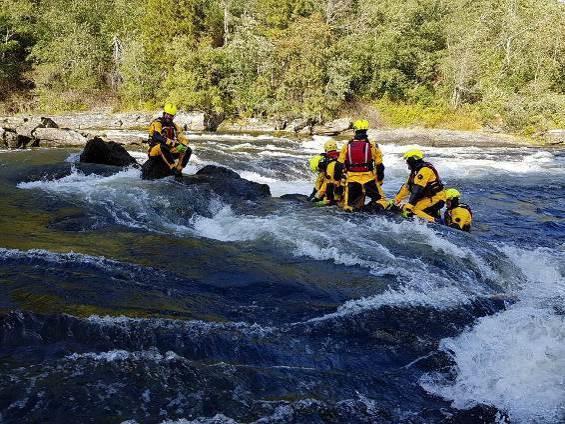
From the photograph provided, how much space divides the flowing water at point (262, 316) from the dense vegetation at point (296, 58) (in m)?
25.4

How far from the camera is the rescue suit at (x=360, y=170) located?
9.67 meters

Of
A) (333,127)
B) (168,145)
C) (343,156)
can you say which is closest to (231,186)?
(168,145)

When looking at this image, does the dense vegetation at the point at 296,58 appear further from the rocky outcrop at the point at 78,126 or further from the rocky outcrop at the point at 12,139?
the rocky outcrop at the point at 12,139

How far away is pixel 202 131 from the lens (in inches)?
1278

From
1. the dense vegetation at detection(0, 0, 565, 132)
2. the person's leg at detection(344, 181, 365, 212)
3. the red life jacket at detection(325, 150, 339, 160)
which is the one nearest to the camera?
the person's leg at detection(344, 181, 365, 212)

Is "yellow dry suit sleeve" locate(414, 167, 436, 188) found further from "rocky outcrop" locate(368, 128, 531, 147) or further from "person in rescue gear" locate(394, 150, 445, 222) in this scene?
"rocky outcrop" locate(368, 128, 531, 147)

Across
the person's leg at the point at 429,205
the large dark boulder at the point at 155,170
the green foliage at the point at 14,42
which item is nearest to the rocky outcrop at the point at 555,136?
the person's leg at the point at 429,205

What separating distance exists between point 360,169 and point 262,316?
4.77m

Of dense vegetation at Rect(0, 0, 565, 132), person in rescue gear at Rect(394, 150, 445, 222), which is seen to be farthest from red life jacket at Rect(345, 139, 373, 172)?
dense vegetation at Rect(0, 0, 565, 132)

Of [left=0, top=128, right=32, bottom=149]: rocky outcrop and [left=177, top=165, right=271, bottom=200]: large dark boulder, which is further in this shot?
[left=0, top=128, right=32, bottom=149]: rocky outcrop

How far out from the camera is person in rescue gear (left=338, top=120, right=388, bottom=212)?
381 inches

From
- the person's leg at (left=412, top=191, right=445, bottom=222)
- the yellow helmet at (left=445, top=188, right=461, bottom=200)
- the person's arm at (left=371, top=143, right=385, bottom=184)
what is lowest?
the person's leg at (left=412, top=191, right=445, bottom=222)

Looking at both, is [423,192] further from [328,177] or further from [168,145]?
[168,145]

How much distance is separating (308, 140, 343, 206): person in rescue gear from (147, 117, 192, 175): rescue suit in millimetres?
3540
